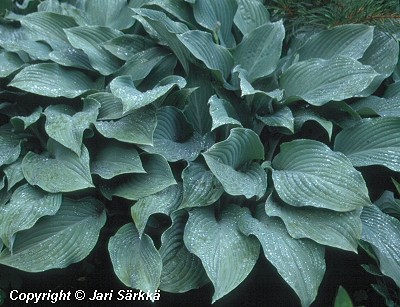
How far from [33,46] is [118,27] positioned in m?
0.44

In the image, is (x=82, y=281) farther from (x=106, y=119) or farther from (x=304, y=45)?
(x=304, y=45)

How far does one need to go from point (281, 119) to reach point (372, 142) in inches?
15.4

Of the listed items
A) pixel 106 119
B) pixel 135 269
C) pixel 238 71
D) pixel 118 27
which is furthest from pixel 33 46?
pixel 135 269

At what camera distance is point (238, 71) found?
248 cm

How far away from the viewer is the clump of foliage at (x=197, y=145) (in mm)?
2123

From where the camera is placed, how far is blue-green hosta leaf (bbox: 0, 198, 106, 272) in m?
2.16

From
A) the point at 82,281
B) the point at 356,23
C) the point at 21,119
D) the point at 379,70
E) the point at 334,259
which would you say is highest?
the point at 356,23

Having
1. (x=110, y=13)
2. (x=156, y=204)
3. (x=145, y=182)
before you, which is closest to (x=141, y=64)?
(x=110, y=13)

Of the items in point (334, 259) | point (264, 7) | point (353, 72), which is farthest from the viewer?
point (264, 7)

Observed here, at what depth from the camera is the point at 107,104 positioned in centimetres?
243

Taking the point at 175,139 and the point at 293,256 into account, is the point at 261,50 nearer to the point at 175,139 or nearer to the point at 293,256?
the point at 175,139

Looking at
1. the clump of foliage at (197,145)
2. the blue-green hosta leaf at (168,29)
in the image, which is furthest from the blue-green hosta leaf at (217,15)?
the blue-green hosta leaf at (168,29)

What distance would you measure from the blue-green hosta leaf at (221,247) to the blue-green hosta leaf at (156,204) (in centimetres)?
9

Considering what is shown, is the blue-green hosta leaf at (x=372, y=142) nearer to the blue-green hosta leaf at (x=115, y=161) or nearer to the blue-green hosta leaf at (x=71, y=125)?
the blue-green hosta leaf at (x=115, y=161)
